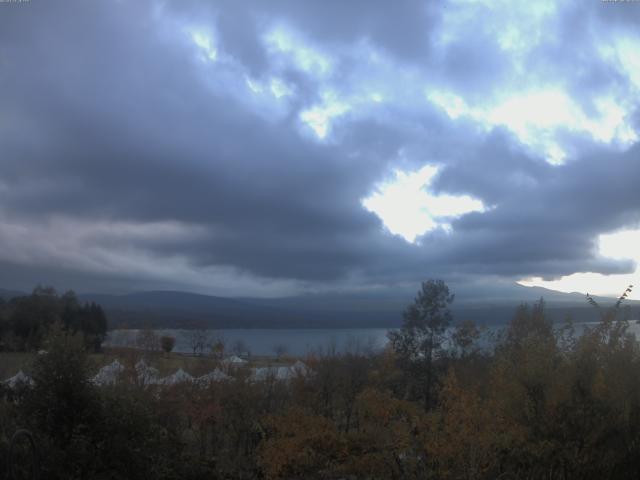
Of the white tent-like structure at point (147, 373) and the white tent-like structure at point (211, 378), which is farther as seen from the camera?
the white tent-like structure at point (147, 373)

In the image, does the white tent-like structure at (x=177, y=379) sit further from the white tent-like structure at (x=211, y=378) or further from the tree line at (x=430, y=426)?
the tree line at (x=430, y=426)

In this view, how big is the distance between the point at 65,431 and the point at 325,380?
13.1 meters

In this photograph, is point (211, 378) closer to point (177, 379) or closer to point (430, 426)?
point (177, 379)

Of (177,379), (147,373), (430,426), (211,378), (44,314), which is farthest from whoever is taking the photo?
(44,314)

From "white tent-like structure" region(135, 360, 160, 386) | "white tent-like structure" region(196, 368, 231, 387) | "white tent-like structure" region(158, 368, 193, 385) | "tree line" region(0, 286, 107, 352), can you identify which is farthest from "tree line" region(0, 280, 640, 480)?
"tree line" region(0, 286, 107, 352)

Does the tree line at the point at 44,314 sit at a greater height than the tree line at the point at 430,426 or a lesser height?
greater

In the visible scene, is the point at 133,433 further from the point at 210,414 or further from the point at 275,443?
the point at 210,414

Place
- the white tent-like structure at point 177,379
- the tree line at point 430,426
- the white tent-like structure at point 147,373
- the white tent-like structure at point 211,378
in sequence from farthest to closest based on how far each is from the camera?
the white tent-like structure at point 147,373 < the white tent-like structure at point 177,379 < the white tent-like structure at point 211,378 < the tree line at point 430,426

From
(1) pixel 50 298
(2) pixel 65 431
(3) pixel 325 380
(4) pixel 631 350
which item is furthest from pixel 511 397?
(1) pixel 50 298

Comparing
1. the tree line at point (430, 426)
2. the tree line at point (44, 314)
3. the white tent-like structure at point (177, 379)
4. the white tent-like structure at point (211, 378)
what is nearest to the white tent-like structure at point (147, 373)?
the white tent-like structure at point (177, 379)

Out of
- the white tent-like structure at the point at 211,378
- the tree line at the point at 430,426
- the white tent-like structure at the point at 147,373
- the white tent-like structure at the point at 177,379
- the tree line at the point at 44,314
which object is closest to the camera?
the tree line at the point at 430,426

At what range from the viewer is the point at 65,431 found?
35.8 ft

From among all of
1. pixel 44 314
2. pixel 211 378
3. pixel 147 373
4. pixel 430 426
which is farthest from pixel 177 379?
pixel 44 314

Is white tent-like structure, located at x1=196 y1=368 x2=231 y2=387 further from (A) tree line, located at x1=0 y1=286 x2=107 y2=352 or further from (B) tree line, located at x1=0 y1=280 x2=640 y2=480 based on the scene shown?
(A) tree line, located at x1=0 y1=286 x2=107 y2=352
